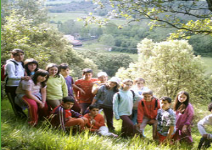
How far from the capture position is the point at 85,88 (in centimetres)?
561

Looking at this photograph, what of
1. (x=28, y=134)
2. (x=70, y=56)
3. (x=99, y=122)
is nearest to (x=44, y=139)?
(x=28, y=134)

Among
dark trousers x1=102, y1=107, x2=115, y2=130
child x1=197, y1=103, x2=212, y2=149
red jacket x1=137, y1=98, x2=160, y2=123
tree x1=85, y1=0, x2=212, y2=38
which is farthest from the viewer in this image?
dark trousers x1=102, y1=107, x2=115, y2=130

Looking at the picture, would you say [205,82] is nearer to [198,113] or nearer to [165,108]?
[198,113]

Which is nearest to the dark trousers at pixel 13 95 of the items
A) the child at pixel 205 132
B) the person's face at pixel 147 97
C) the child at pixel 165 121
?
the person's face at pixel 147 97

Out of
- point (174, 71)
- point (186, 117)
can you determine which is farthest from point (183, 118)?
point (174, 71)

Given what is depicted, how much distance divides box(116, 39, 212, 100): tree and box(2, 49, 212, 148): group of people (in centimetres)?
1321

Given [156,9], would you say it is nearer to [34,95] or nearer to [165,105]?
[165,105]

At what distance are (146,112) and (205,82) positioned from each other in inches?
574

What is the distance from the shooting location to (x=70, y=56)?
24906 millimetres

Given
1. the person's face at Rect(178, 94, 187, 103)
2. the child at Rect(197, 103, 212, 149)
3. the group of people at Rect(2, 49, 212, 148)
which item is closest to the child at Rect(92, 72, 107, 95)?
the group of people at Rect(2, 49, 212, 148)

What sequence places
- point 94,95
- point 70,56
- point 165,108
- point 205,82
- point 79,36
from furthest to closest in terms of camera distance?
point 79,36 → point 70,56 → point 205,82 → point 94,95 → point 165,108

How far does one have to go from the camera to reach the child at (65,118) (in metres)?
4.16

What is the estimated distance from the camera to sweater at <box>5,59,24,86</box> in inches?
172

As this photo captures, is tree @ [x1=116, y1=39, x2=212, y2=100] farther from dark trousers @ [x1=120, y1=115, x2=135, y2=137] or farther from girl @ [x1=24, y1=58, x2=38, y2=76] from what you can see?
girl @ [x1=24, y1=58, x2=38, y2=76]
